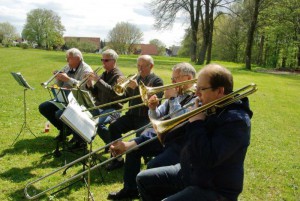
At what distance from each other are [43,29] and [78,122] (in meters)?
83.8

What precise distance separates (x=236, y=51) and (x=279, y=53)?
11386 mm

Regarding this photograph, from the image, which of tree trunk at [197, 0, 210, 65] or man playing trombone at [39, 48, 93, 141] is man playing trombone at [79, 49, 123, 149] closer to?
man playing trombone at [39, 48, 93, 141]

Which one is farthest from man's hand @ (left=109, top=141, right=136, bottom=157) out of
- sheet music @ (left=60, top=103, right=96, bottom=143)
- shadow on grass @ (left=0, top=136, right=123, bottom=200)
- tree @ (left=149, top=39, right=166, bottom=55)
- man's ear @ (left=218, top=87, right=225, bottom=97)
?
tree @ (left=149, top=39, right=166, bottom=55)

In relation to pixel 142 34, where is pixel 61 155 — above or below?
below

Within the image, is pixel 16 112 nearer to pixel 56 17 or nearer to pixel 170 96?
pixel 170 96

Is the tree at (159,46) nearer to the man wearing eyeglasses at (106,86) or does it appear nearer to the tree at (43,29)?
the tree at (43,29)

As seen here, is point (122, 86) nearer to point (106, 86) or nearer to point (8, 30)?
point (106, 86)

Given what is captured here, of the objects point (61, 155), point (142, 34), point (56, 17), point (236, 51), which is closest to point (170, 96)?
point (61, 155)

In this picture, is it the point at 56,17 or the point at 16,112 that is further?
the point at 56,17

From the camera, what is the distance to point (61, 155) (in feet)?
19.0

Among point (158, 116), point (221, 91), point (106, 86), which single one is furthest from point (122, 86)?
point (221, 91)

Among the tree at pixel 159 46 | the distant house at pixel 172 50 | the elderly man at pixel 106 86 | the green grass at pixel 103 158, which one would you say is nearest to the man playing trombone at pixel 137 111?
the elderly man at pixel 106 86

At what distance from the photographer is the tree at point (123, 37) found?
73.1 metres

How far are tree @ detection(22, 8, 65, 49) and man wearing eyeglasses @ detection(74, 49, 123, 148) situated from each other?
79811 mm
